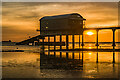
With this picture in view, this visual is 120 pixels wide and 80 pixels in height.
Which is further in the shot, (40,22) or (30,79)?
(40,22)

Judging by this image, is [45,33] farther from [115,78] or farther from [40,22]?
[115,78]

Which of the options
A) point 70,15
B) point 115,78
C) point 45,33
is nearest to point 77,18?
point 70,15

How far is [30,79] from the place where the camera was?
11.7m

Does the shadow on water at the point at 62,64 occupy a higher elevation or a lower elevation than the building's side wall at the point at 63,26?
lower

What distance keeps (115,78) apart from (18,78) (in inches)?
257

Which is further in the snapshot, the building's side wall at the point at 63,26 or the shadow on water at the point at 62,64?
the building's side wall at the point at 63,26

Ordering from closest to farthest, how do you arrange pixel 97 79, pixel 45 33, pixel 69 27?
pixel 97 79
pixel 69 27
pixel 45 33

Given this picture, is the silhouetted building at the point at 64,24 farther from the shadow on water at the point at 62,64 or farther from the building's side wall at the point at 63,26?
the shadow on water at the point at 62,64

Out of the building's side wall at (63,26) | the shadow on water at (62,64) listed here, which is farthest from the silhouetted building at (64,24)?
the shadow on water at (62,64)

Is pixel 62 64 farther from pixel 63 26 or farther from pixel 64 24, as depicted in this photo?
pixel 63 26

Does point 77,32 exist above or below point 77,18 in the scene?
below

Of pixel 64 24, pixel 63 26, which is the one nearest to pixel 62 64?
pixel 64 24

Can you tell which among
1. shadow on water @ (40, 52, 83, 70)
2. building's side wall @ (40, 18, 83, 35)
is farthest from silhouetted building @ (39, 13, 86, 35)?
shadow on water @ (40, 52, 83, 70)

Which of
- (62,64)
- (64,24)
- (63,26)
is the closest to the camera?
(62,64)
